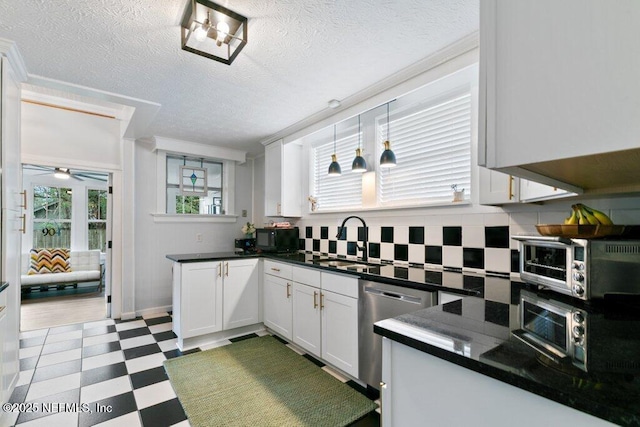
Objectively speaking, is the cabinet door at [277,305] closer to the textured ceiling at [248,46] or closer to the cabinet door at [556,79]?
the textured ceiling at [248,46]

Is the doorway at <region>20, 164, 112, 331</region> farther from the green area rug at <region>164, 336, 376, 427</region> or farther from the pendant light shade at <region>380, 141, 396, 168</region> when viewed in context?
the pendant light shade at <region>380, 141, 396, 168</region>

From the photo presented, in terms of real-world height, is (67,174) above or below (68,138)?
below

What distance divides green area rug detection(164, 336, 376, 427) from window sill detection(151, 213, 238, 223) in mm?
2043

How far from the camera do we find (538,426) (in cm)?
58

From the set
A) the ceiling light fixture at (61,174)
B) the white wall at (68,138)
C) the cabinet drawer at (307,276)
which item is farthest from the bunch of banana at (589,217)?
the ceiling light fixture at (61,174)

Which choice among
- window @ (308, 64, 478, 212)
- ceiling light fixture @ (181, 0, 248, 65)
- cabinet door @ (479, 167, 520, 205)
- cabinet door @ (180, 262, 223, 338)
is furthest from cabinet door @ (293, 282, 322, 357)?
ceiling light fixture @ (181, 0, 248, 65)

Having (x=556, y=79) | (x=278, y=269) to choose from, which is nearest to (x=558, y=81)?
(x=556, y=79)

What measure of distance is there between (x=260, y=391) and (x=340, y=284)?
935mm

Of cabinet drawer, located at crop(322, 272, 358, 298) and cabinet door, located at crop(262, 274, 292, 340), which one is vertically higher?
cabinet drawer, located at crop(322, 272, 358, 298)

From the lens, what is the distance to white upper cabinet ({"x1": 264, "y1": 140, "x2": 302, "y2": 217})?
11.7 feet

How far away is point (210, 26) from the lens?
4.94ft

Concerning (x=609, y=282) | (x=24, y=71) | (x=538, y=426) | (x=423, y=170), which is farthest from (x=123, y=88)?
(x=609, y=282)

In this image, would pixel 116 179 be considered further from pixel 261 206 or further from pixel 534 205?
pixel 534 205

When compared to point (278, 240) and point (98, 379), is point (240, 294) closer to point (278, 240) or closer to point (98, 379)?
point (278, 240)
